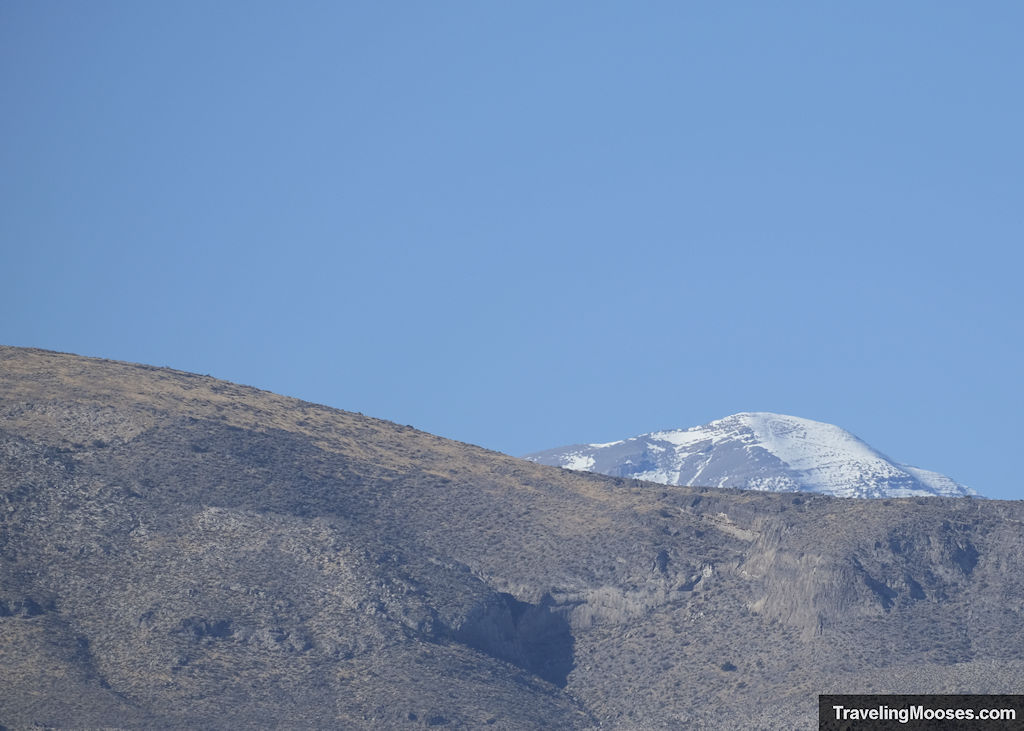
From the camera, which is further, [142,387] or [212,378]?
[212,378]

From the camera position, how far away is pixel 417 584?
109375 millimetres

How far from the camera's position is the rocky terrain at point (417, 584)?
97.2m

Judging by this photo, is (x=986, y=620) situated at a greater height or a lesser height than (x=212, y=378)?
lesser

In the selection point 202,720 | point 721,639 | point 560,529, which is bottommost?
point 202,720

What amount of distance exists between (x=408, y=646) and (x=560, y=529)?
62.0ft

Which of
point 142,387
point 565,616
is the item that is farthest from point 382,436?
point 565,616

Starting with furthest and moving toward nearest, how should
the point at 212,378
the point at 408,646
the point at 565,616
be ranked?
1. the point at 212,378
2. the point at 565,616
3. the point at 408,646

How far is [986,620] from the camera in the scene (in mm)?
107062

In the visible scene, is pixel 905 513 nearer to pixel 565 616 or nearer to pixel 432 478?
pixel 565 616

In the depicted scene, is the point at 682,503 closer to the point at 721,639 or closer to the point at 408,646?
the point at 721,639

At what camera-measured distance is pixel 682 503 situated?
4941 inches

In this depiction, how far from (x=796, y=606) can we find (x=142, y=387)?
151ft

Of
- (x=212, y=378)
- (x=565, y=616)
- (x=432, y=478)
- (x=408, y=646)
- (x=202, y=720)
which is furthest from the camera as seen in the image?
(x=212, y=378)

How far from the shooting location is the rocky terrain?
319 feet
